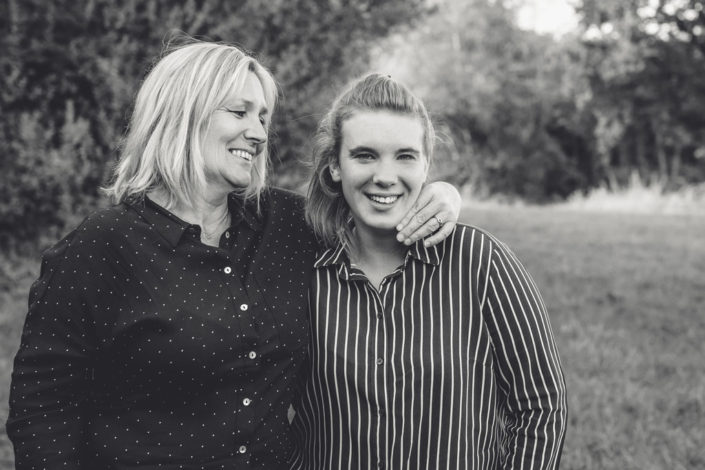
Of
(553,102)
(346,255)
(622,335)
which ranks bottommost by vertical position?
(622,335)

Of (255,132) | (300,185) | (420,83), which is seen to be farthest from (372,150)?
(420,83)

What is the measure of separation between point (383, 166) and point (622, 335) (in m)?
3.82

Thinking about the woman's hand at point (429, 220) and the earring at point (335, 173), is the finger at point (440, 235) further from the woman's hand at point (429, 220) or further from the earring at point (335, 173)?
the earring at point (335, 173)

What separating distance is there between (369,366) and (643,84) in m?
19.5

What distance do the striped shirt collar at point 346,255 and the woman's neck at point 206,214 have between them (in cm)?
34

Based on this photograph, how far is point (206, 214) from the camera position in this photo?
7.41ft

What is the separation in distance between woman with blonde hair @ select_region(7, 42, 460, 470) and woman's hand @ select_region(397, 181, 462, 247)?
0.6 inches

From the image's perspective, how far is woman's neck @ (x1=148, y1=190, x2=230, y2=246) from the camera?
2.19 metres

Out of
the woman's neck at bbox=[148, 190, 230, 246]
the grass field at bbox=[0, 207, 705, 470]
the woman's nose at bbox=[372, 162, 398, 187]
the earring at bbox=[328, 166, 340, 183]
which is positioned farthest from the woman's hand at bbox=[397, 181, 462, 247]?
the grass field at bbox=[0, 207, 705, 470]

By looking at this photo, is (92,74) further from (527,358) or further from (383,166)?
(527,358)

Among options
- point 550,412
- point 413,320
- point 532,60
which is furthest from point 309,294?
point 532,60

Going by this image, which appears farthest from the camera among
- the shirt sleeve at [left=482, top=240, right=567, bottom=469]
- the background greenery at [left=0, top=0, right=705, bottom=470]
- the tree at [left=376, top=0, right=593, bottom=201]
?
the tree at [left=376, top=0, right=593, bottom=201]

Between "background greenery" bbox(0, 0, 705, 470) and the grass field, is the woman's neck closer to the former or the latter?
"background greenery" bbox(0, 0, 705, 470)

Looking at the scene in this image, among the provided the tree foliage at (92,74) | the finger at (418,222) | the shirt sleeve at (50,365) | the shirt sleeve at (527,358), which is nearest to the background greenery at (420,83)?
the tree foliage at (92,74)
